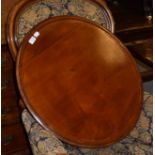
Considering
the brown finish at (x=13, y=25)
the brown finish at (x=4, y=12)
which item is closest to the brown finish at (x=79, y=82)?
the brown finish at (x=13, y=25)

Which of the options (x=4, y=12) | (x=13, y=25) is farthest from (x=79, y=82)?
(x=4, y=12)

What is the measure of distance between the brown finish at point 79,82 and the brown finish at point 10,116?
14.4 inches

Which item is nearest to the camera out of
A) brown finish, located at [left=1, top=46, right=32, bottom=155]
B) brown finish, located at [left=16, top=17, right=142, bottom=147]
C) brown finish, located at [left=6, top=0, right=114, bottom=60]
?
brown finish, located at [left=16, top=17, right=142, bottom=147]

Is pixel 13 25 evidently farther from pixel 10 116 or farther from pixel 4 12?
pixel 10 116

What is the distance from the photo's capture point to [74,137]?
1316 mm

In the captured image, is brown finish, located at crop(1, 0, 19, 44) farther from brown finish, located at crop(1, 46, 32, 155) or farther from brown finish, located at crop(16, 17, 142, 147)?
brown finish, located at crop(16, 17, 142, 147)

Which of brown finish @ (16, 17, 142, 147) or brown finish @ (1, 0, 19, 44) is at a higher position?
brown finish @ (1, 0, 19, 44)

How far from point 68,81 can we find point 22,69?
0.23m

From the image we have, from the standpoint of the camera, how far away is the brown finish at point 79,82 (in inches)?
52.3

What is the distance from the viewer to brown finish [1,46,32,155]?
1.71 meters

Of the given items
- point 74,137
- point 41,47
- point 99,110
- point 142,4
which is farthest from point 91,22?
point 142,4

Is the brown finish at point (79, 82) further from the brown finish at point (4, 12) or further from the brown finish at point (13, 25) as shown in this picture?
the brown finish at point (4, 12)

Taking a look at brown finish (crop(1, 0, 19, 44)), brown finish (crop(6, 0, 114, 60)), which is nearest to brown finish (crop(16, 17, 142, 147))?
brown finish (crop(6, 0, 114, 60))

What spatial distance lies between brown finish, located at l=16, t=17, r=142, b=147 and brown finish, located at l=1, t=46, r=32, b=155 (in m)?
0.37
